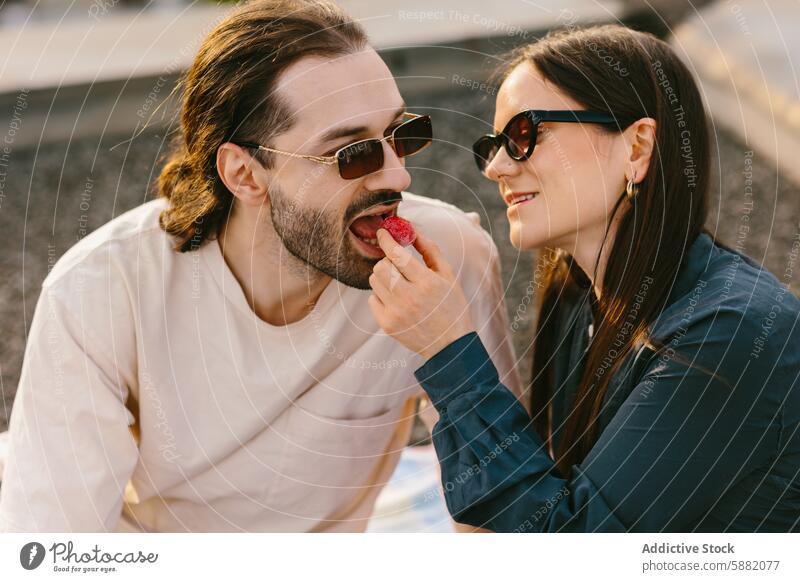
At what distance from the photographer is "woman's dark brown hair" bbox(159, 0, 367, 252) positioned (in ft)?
4.63

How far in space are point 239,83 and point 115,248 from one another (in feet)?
1.08

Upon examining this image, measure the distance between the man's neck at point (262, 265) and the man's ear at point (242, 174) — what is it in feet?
0.13

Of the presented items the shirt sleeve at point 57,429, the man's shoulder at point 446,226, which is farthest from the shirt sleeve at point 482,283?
the shirt sleeve at point 57,429

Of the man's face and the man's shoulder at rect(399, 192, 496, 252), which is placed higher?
the man's face

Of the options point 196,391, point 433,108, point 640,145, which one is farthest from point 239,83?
point 433,108

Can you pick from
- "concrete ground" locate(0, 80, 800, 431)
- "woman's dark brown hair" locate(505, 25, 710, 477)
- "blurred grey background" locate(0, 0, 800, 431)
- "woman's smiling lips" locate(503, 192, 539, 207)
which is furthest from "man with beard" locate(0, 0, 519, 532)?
"blurred grey background" locate(0, 0, 800, 431)

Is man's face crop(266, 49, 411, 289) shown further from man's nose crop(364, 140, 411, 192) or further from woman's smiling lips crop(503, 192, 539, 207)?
woman's smiling lips crop(503, 192, 539, 207)

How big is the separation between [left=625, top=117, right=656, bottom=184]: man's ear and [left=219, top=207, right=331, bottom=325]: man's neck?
0.54 meters

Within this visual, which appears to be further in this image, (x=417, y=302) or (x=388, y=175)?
(x=388, y=175)

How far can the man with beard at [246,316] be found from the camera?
140 centimetres

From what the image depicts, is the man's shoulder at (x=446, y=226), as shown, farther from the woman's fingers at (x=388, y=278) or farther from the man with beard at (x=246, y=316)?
the woman's fingers at (x=388, y=278)

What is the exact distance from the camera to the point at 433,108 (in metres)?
Result: 3.15

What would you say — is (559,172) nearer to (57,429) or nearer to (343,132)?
(343,132)
